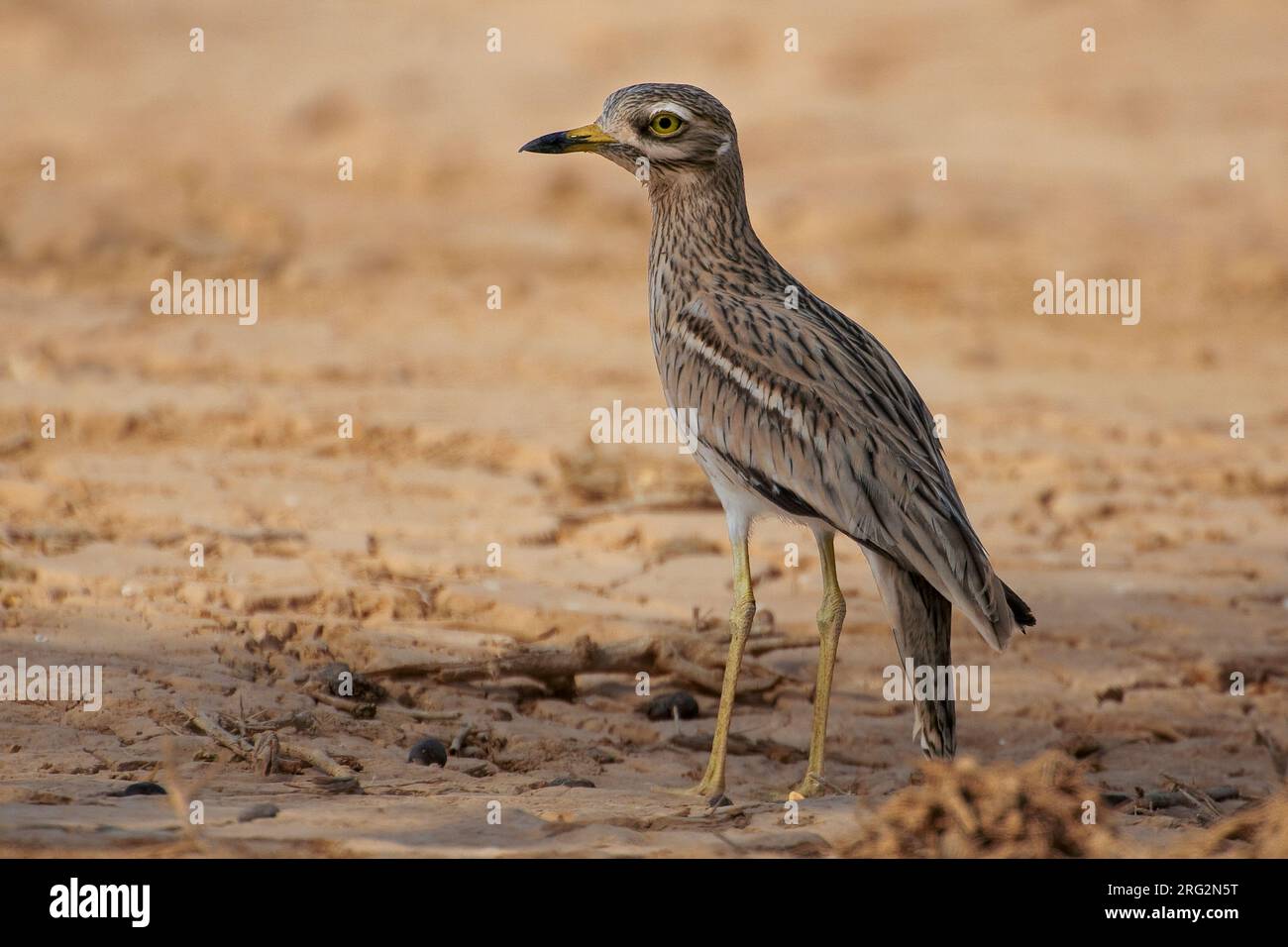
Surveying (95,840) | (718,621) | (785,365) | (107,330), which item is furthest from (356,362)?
(95,840)

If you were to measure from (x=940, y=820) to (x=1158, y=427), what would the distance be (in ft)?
18.9

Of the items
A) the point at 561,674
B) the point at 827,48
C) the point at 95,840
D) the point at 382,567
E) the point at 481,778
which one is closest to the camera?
the point at 95,840

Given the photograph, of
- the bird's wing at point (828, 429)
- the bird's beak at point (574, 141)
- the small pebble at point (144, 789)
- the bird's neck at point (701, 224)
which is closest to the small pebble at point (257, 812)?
the small pebble at point (144, 789)

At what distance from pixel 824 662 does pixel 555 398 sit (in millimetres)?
4302

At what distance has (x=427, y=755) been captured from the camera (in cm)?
442

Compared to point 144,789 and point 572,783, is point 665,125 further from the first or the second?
point 144,789

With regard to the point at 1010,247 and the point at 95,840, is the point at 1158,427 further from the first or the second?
the point at 95,840

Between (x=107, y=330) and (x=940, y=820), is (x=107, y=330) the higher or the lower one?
the higher one

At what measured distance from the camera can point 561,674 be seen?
515 centimetres

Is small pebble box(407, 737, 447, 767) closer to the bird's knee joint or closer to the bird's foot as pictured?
the bird's foot

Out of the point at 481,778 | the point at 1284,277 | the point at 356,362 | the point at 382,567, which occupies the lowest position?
the point at 481,778

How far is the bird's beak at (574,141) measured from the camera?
4895 millimetres

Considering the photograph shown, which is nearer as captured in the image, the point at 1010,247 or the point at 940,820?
the point at 940,820

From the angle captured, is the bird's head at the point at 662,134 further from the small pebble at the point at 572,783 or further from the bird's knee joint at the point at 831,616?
the small pebble at the point at 572,783
